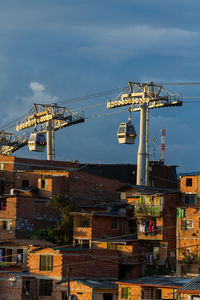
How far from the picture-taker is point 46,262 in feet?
173

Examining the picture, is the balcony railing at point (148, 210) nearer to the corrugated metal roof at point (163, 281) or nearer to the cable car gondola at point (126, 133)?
the corrugated metal roof at point (163, 281)

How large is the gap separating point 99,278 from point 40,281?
15.8 ft

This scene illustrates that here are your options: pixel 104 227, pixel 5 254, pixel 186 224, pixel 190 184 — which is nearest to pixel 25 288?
pixel 5 254

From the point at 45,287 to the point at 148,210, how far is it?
1129cm

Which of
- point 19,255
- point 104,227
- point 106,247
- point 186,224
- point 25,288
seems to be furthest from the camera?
point 104,227

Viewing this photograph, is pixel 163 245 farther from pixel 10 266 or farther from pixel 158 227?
pixel 10 266

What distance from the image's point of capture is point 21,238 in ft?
207

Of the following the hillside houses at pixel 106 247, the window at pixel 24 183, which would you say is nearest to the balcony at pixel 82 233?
the hillside houses at pixel 106 247

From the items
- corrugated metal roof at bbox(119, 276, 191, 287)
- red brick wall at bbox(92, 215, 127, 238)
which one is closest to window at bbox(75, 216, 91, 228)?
red brick wall at bbox(92, 215, 127, 238)

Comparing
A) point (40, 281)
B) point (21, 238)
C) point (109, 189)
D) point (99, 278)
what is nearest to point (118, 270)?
point (99, 278)

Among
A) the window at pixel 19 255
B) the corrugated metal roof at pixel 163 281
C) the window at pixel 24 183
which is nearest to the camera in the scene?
the corrugated metal roof at pixel 163 281

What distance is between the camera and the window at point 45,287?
5225 cm

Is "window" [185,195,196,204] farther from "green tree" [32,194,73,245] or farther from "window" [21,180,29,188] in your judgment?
"window" [21,180,29,188]

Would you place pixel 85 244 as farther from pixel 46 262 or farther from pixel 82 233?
pixel 46 262
